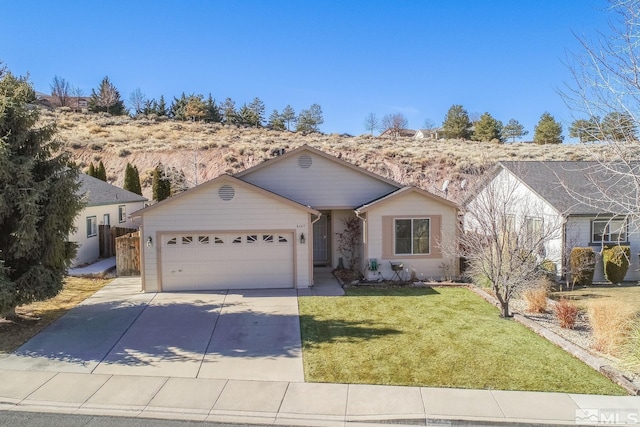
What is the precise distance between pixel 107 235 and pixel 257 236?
396 inches

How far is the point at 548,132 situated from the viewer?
175 feet

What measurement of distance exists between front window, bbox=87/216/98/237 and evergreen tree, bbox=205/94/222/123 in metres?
49.5

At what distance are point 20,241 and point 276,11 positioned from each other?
12138mm

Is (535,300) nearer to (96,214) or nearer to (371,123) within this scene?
(96,214)

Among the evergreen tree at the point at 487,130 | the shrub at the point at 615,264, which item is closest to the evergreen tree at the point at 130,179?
the shrub at the point at 615,264

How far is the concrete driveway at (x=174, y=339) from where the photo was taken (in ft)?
26.7

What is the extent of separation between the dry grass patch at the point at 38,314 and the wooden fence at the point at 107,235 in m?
5.13

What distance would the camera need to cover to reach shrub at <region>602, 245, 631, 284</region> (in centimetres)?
1566

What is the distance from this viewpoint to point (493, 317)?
11430 millimetres

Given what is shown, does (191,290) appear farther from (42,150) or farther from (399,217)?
(399,217)

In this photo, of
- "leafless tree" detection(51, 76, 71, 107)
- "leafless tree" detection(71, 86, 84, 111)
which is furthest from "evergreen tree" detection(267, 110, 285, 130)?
"leafless tree" detection(51, 76, 71, 107)

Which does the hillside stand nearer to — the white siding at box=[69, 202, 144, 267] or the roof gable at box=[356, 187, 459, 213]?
the white siding at box=[69, 202, 144, 267]

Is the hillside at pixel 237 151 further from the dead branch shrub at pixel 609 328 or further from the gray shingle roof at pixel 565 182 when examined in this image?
the dead branch shrub at pixel 609 328

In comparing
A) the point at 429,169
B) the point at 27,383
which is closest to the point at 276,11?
the point at 27,383
